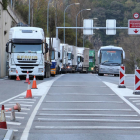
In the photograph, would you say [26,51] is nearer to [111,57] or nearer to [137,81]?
[137,81]

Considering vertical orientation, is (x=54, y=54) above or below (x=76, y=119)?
above

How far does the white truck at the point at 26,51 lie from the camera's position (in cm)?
2936


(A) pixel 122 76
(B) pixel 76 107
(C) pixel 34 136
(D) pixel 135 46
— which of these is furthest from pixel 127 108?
(D) pixel 135 46

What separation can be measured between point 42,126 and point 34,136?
1.22m

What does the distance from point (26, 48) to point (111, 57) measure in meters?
16.1

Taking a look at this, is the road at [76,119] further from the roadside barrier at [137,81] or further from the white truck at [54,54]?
the white truck at [54,54]

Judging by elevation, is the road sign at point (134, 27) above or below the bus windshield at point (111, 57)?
above

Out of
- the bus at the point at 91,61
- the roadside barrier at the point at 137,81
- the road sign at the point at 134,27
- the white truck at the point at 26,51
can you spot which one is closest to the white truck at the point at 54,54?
the white truck at the point at 26,51

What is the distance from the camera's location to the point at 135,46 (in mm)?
91438

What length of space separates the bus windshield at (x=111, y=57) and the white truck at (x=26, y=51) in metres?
14.9

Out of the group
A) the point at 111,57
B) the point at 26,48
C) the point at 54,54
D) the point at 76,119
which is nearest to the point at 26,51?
the point at 26,48

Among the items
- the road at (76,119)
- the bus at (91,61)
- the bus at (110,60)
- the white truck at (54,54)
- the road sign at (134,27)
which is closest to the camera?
the road at (76,119)

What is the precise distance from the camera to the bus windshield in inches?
1721

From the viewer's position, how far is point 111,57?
44.0m
